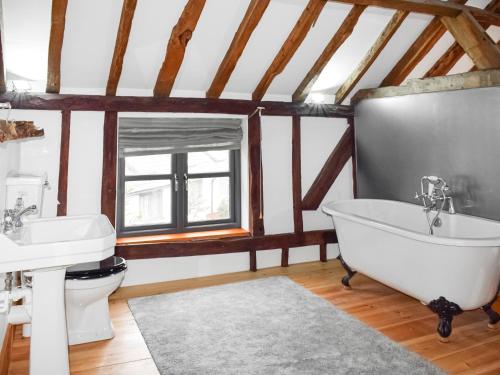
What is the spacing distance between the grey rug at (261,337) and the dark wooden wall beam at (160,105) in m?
1.85

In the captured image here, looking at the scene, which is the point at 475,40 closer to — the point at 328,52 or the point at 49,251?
the point at 328,52

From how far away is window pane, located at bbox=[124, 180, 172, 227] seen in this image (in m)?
3.99

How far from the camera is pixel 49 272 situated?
5.93 feet

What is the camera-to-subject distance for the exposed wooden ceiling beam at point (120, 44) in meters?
2.73

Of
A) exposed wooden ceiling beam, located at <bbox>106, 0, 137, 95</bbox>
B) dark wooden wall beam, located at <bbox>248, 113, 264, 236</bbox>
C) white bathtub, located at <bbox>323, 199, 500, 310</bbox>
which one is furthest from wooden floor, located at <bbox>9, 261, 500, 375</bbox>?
exposed wooden ceiling beam, located at <bbox>106, 0, 137, 95</bbox>

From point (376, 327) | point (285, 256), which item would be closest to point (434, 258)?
point (376, 327)

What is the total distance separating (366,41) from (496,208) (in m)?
2.07

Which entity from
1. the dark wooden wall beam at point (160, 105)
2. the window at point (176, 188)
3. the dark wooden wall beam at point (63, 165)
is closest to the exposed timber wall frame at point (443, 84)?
the dark wooden wall beam at point (160, 105)

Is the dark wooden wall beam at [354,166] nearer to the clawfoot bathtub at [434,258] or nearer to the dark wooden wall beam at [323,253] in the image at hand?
the dark wooden wall beam at [323,253]

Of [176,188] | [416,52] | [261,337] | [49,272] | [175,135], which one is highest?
[416,52]

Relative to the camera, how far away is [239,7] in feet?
10.2

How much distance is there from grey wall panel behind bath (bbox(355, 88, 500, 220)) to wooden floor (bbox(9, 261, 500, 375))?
1020 millimetres

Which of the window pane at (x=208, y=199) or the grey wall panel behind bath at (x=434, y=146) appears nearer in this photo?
the grey wall panel behind bath at (x=434, y=146)

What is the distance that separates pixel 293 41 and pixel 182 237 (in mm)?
2245
